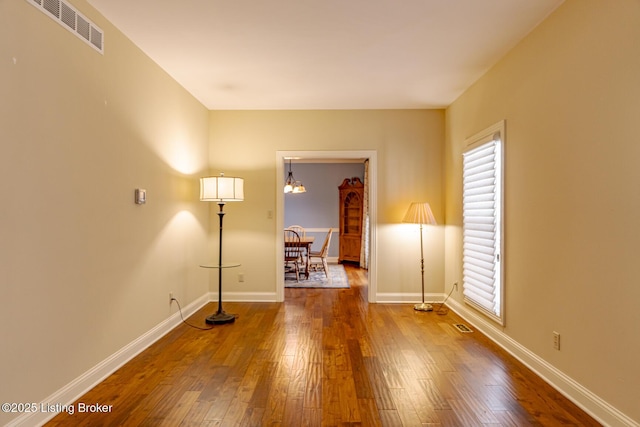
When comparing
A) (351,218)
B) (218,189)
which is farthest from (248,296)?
(351,218)

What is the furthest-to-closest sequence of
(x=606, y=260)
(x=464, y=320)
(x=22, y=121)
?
1. (x=464, y=320)
2. (x=606, y=260)
3. (x=22, y=121)

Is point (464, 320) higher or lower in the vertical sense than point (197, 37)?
lower

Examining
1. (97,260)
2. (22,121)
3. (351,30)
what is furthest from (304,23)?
(97,260)

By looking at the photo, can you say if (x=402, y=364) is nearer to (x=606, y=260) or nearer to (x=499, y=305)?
(x=499, y=305)

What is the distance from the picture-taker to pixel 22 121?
6.10 ft

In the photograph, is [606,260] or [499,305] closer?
[606,260]

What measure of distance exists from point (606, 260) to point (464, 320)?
2.14 metres

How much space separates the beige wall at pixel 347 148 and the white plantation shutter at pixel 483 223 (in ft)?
2.59

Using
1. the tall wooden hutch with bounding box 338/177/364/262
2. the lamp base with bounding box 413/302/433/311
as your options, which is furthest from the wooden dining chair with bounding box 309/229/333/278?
the lamp base with bounding box 413/302/433/311

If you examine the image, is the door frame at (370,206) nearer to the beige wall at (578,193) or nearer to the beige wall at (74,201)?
the beige wall at (74,201)

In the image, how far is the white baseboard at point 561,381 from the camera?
193 centimetres

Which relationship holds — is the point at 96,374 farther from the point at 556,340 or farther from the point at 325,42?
the point at 556,340

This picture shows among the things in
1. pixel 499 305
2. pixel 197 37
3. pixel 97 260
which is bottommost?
pixel 499 305

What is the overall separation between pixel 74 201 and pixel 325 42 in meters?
2.22
